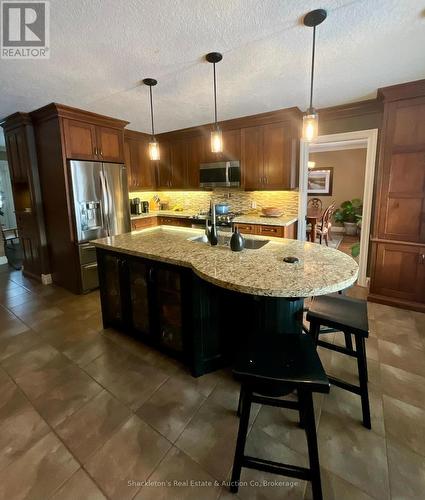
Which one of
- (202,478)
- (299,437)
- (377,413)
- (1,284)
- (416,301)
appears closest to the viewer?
(202,478)

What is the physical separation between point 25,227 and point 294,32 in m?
4.37

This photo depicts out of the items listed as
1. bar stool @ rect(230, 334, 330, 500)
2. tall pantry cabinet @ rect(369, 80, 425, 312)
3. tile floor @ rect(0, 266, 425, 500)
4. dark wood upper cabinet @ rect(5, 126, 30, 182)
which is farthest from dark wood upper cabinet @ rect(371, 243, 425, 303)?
dark wood upper cabinet @ rect(5, 126, 30, 182)

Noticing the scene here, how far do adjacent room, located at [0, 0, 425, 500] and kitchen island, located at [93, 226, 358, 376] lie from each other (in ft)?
0.06

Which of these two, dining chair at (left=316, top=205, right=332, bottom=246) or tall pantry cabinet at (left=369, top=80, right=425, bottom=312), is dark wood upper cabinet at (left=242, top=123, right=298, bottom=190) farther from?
dining chair at (left=316, top=205, right=332, bottom=246)

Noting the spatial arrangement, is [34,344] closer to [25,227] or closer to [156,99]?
[25,227]

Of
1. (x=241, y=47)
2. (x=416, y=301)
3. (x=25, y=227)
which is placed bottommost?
(x=416, y=301)

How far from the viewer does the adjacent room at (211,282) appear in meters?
1.34

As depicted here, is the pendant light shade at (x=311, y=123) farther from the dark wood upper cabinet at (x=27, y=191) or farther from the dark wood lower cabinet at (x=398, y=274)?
the dark wood upper cabinet at (x=27, y=191)

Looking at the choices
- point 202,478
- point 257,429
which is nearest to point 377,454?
point 257,429

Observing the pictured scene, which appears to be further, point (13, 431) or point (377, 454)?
point (13, 431)

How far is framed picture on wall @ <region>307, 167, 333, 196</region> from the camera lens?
7.77 m

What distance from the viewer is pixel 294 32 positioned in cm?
182

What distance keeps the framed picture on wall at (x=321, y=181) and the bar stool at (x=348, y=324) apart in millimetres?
6808

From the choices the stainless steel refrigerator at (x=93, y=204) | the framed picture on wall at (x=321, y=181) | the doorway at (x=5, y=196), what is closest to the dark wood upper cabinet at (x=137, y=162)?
the stainless steel refrigerator at (x=93, y=204)
